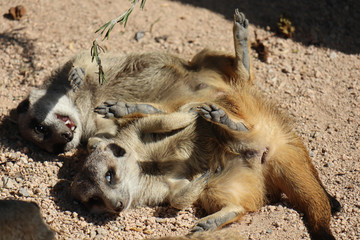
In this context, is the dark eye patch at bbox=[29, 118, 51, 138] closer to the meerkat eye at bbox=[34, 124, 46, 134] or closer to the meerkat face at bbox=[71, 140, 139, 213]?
the meerkat eye at bbox=[34, 124, 46, 134]

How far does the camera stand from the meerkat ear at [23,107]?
499 centimetres

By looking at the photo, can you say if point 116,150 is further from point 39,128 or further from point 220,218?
point 220,218

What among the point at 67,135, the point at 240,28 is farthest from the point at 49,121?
the point at 240,28

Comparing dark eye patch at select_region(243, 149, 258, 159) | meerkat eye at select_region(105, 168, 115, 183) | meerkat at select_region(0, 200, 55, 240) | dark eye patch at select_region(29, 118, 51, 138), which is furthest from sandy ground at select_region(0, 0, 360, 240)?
meerkat at select_region(0, 200, 55, 240)

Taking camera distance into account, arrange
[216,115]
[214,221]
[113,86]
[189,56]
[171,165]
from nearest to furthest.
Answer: [214,221] < [216,115] < [171,165] < [113,86] < [189,56]

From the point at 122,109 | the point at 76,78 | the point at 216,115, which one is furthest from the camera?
the point at 76,78

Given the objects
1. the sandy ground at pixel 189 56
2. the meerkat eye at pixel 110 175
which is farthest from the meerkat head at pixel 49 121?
the meerkat eye at pixel 110 175

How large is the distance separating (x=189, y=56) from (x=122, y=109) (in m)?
1.72

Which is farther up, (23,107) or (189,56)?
(189,56)

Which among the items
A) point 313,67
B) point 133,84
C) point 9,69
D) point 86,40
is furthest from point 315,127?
point 9,69

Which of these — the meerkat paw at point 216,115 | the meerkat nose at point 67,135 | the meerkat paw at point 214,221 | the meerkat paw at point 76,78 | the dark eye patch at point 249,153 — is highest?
the meerkat paw at point 216,115

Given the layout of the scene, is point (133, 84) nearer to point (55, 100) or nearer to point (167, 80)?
point (167, 80)

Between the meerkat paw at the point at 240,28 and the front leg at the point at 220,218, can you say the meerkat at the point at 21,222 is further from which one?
the meerkat paw at the point at 240,28

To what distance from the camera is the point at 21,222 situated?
3084 millimetres
